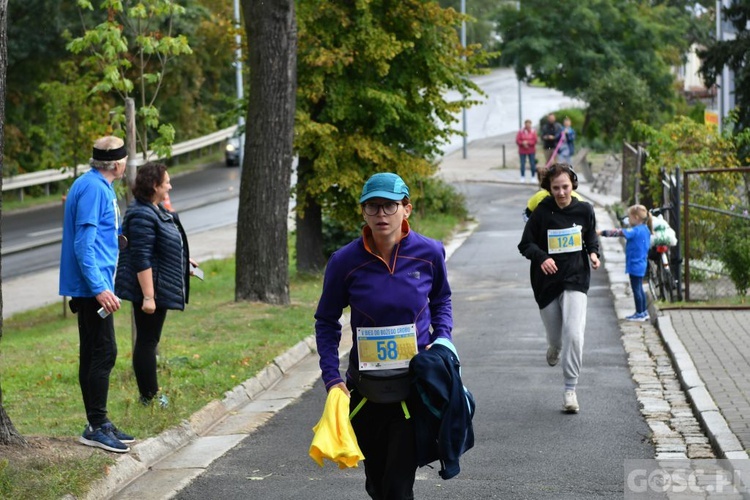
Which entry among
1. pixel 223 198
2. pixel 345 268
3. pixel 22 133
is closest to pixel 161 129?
pixel 345 268

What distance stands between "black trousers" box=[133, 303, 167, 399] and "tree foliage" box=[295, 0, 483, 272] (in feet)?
35.8

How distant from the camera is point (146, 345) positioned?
28.8 feet

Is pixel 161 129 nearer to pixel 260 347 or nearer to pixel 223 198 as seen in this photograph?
pixel 260 347

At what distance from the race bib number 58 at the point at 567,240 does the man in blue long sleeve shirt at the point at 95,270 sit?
3.51m

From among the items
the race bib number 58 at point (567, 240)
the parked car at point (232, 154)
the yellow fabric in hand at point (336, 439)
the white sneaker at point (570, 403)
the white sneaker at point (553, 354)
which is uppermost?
the race bib number 58 at point (567, 240)

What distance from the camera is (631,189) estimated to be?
26.5 meters

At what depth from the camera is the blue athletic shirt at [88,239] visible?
7543 mm

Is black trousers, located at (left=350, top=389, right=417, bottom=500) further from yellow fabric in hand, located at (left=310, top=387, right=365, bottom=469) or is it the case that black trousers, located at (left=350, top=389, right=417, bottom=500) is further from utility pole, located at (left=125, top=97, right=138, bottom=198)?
utility pole, located at (left=125, top=97, right=138, bottom=198)

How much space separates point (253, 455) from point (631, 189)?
19.6 metres

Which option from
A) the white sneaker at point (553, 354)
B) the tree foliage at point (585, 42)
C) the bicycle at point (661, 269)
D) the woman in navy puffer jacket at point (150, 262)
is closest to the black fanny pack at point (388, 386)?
the woman in navy puffer jacket at point (150, 262)

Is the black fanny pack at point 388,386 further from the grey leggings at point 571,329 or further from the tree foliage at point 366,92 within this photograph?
the tree foliage at point 366,92

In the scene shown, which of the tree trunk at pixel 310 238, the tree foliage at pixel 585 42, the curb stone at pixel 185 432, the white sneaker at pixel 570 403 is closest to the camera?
the curb stone at pixel 185 432

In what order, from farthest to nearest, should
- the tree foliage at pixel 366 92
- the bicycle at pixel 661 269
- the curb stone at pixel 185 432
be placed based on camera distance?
the tree foliage at pixel 366 92, the bicycle at pixel 661 269, the curb stone at pixel 185 432

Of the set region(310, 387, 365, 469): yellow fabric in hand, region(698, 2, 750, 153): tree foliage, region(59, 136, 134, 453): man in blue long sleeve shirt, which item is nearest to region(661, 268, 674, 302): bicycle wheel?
region(59, 136, 134, 453): man in blue long sleeve shirt
